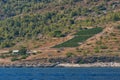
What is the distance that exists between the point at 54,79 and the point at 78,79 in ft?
24.8

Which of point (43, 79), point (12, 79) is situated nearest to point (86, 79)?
point (43, 79)

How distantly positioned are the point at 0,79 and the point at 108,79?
35.6 m

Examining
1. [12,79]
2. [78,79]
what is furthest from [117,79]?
[12,79]

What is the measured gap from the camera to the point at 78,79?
160875 millimetres

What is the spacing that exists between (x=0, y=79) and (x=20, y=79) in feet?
20.9

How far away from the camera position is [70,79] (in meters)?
161

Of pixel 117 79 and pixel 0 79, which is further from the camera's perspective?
pixel 0 79

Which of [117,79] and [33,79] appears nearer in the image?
[117,79]

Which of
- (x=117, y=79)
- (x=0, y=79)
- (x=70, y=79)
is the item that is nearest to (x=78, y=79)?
(x=70, y=79)

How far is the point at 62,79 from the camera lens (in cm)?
16125

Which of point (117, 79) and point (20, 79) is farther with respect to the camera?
point (20, 79)

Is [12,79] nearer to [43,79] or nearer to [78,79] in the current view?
[43,79]

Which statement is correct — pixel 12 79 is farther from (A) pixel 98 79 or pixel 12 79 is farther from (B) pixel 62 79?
(A) pixel 98 79

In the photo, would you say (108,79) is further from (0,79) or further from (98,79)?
(0,79)
